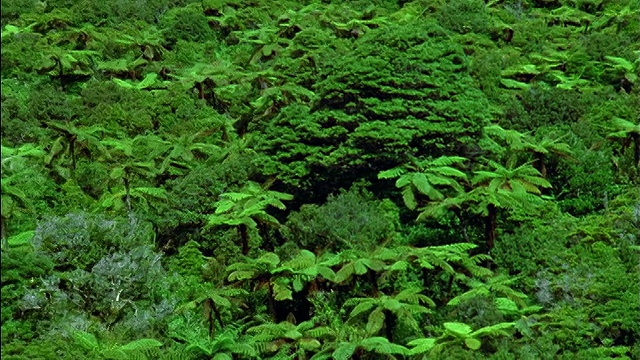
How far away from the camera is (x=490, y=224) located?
596 inches

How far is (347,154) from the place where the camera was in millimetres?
16141

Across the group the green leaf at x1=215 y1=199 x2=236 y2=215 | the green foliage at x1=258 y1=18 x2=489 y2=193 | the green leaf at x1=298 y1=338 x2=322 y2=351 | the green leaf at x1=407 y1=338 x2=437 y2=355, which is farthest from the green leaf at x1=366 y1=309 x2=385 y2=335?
the green foliage at x1=258 y1=18 x2=489 y2=193

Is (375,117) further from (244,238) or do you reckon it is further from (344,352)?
(344,352)

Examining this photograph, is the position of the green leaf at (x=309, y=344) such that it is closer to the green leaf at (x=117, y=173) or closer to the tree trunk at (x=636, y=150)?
the green leaf at (x=117, y=173)

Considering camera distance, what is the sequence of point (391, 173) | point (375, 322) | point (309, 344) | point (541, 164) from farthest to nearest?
1. point (541, 164)
2. point (391, 173)
3. point (309, 344)
4. point (375, 322)

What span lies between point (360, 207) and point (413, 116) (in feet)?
7.93

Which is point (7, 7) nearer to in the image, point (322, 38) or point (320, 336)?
point (322, 38)

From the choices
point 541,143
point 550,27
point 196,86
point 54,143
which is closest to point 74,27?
point 196,86

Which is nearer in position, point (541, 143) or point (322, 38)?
point (541, 143)

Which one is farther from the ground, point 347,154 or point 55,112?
point 347,154

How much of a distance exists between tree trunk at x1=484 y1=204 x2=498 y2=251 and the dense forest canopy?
0.07 m

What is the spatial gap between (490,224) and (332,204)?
2.87 m

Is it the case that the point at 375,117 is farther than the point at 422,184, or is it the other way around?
the point at 375,117

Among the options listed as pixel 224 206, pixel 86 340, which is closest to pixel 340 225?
pixel 224 206
